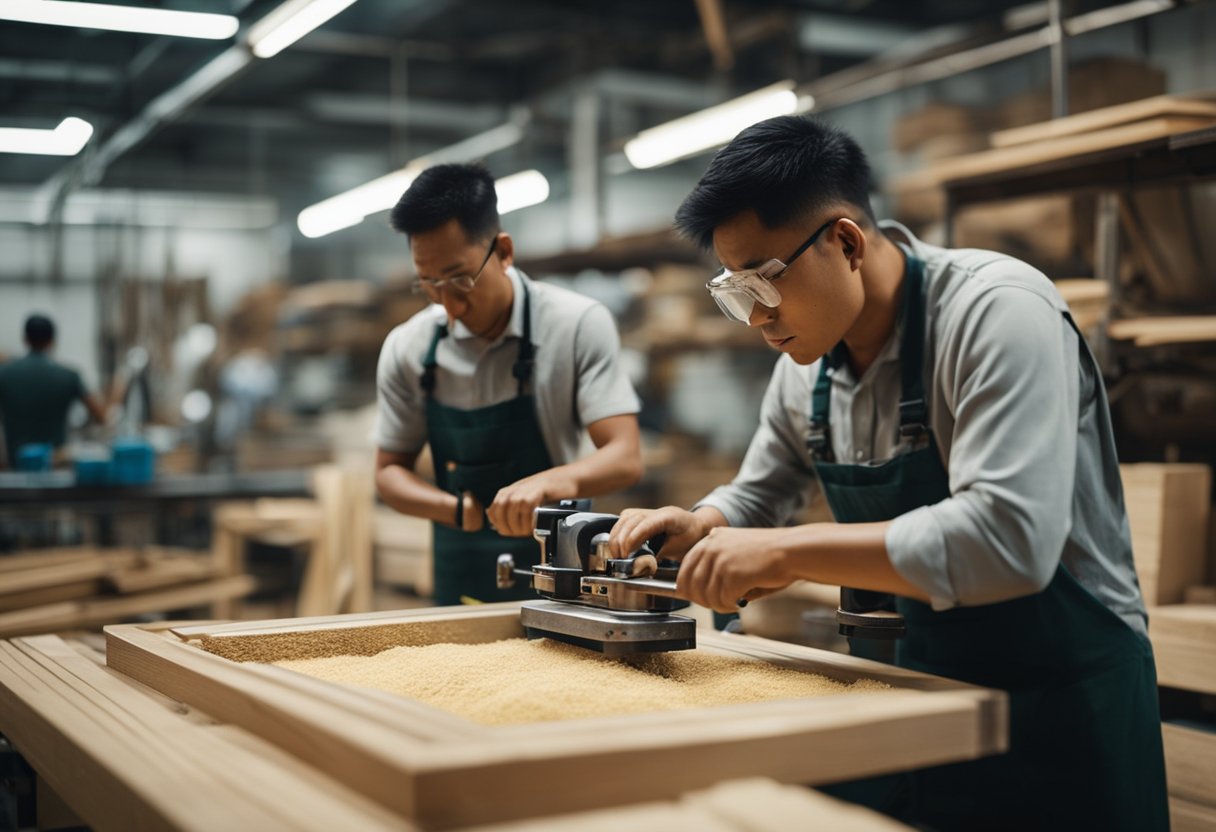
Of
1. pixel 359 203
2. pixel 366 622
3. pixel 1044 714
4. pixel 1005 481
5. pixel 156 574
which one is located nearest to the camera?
pixel 1005 481

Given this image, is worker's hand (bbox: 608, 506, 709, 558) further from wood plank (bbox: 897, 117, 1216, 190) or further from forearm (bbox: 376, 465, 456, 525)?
wood plank (bbox: 897, 117, 1216, 190)

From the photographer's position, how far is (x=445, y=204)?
2.49m

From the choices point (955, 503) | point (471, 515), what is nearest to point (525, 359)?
point (471, 515)

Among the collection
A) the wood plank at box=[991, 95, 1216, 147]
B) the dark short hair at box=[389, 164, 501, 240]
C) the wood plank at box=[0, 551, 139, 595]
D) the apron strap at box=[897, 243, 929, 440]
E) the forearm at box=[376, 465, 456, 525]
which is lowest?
the wood plank at box=[0, 551, 139, 595]

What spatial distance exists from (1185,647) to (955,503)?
67.5 inches

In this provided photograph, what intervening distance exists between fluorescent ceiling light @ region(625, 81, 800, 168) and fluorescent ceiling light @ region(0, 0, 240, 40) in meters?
2.15

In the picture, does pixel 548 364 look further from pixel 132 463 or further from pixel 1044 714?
pixel 132 463

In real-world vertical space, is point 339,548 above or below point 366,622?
below

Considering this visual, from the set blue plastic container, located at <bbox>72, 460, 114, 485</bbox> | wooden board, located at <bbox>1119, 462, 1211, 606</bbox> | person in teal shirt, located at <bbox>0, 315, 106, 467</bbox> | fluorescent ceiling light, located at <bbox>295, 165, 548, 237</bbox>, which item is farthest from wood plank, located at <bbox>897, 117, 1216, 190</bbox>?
person in teal shirt, located at <bbox>0, 315, 106, 467</bbox>

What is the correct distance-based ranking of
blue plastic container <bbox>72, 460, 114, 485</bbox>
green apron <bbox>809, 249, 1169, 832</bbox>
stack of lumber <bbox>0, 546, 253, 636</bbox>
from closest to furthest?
green apron <bbox>809, 249, 1169, 832</bbox> < stack of lumber <bbox>0, 546, 253, 636</bbox> < blue plastic container <bbox>72, 460, 114, 485</bbox>

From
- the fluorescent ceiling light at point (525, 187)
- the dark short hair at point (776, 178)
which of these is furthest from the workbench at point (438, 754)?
the fluorescent ceiling light at point (525, 187)

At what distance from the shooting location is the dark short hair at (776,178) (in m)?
1.67

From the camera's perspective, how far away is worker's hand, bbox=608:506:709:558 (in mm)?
1712

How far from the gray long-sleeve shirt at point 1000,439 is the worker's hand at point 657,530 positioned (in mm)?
308
